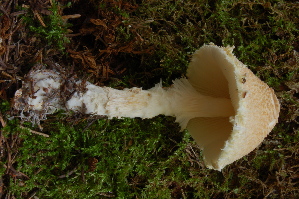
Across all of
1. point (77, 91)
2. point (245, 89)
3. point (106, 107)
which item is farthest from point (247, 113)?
point (77, 91)

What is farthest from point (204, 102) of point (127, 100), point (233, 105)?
point (127, 100)

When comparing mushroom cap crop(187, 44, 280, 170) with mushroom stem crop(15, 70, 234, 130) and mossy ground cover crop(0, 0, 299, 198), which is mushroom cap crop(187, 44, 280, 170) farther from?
mossy ground cover crop(0, 0, 299, 198)

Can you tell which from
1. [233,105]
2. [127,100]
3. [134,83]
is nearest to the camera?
[233,105]

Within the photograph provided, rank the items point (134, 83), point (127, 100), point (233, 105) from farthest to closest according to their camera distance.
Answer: point (134, 83) < point (127, 100) < point (233, 105)

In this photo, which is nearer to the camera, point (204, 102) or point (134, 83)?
point (204, 102)

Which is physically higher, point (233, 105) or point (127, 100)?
point (233, 105)

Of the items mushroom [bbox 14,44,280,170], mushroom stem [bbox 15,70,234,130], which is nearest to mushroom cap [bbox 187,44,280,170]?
mushroom [bbox 14,44,280,170]

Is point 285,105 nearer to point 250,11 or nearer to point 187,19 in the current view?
point 250,11

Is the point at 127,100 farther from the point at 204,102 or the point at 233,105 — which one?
the point at 233,105
